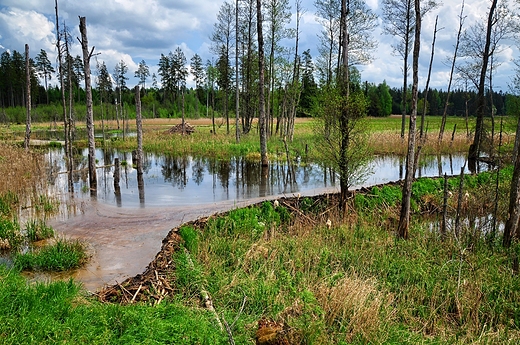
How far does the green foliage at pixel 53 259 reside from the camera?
708 cm

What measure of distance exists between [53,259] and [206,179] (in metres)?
11.3

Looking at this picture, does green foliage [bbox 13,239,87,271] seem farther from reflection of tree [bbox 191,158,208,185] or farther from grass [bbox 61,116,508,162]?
grass [bbox 61,116,508,162]

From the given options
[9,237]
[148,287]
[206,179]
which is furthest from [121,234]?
[206,179]

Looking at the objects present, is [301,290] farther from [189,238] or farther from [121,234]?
[121,234]

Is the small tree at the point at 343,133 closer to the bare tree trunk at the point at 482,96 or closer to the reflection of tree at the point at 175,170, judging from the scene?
the reflection of tree at the point at 175,170

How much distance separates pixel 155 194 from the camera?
14.8 metres

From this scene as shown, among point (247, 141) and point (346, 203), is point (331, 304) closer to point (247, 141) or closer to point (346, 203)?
point (346, 203)

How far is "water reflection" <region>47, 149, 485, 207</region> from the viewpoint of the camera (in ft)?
46.9

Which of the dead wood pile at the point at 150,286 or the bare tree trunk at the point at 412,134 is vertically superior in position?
the bare tree trunk at the point at 412,134

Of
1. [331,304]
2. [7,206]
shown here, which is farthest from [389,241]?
[7,206]

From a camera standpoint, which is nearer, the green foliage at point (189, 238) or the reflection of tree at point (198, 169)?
the green foliage at point (189, 238)

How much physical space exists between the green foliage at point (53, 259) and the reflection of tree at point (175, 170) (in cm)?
905

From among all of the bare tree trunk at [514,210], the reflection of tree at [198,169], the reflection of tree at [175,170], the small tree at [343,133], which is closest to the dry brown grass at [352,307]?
the bare tree trunk at [514,210]

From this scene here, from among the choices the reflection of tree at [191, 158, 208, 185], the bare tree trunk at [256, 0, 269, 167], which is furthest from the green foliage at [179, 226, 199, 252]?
the bare tree trunk at [256, 0, 269, 167]
